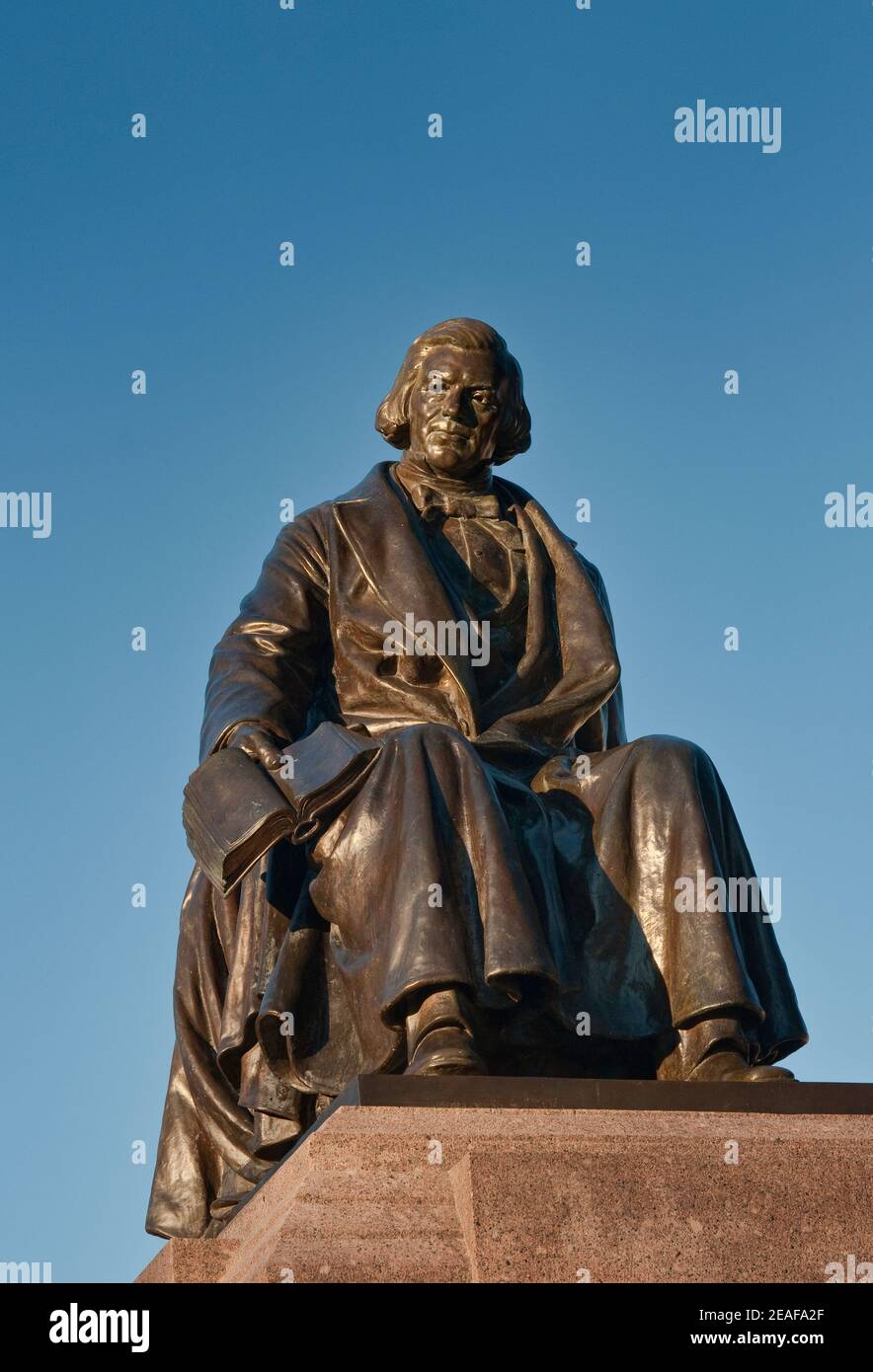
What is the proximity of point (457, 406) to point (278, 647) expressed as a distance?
1436 millimetres

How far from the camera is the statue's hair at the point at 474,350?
10.8 meters

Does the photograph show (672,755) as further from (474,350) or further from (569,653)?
(474,350)

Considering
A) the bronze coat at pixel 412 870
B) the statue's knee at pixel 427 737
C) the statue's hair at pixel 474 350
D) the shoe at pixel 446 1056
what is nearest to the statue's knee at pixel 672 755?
the bronze coat at pixel 412 870

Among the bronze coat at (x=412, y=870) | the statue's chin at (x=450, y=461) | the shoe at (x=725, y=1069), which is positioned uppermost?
the statue's chin at (x=450, y=461)

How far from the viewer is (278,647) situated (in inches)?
400

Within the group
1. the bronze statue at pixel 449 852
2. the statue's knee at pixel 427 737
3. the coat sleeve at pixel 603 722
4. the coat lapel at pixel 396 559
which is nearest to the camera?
the bronze statue at pixel 449 852

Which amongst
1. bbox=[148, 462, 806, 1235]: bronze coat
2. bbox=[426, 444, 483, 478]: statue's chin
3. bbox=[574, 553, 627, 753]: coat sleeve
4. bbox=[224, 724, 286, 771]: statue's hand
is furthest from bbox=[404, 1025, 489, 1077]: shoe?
bbox=[426, 444, 483, 478]: statue's chin

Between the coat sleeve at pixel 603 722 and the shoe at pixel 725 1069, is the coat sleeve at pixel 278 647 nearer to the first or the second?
the coat sleeve at pixel 603 722

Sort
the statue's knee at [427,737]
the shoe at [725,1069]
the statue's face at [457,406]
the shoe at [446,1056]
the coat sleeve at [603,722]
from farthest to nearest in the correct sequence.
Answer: the statue's face at [457,406] < the coat sleeve at [603,722] < the statue's knee at [427,737] < the shoe at [725,1069] < the shoe at [446,1056]

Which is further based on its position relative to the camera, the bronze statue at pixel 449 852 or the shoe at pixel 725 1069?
the bronze statue at pixel 449 852

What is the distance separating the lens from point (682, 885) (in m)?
8.98

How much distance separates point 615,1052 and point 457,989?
35.8 inches

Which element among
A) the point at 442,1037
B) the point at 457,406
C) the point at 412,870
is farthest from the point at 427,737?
the point at 457,406

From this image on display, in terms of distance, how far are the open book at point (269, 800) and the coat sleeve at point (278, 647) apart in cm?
34
